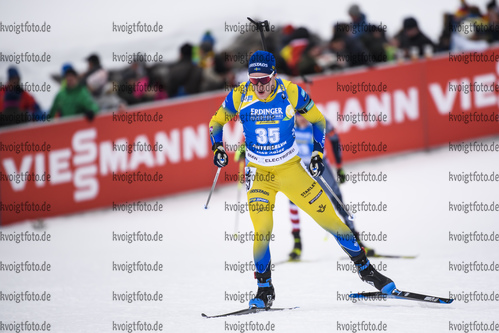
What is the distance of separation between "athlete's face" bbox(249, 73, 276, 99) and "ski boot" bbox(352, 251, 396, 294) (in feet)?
5.68

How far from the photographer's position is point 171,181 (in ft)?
43.7

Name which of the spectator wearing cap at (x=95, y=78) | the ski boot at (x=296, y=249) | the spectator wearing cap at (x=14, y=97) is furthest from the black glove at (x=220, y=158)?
the spectator wearing cap at (x=95, y=78)

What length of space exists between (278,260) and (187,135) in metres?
4.22

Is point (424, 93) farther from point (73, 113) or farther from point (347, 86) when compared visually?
point (73, 113)

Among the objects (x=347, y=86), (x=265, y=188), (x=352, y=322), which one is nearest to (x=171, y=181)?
(x=347, y=86)

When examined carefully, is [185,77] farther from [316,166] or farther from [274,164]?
[316,166]

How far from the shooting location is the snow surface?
666cm

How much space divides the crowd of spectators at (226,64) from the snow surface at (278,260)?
75.1 inches

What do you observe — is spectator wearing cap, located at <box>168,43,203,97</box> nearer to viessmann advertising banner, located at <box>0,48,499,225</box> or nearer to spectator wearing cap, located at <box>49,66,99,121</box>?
viessmann advertising banner, located at <box>0,48,499,225</box>

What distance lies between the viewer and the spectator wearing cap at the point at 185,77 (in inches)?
532

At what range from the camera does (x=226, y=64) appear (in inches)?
565

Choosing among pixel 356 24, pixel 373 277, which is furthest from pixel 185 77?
pixel 373 277

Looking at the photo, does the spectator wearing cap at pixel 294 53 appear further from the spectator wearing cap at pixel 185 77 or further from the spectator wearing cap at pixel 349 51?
the spectator wearing cap at pixel 185 77

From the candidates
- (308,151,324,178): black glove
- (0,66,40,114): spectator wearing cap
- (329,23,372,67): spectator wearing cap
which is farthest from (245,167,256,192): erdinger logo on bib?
(329,23,372,67): spectator wearing cap
